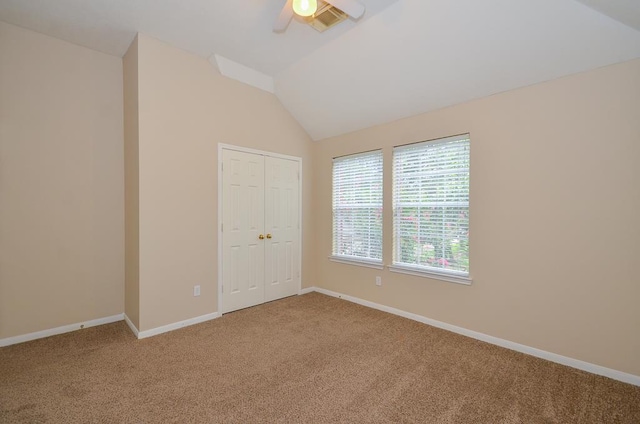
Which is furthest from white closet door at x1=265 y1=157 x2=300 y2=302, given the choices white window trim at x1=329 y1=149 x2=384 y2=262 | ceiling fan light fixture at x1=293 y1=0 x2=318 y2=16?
ceiling fan light fixture at x1=293 y1=0 x2=318 y2=16

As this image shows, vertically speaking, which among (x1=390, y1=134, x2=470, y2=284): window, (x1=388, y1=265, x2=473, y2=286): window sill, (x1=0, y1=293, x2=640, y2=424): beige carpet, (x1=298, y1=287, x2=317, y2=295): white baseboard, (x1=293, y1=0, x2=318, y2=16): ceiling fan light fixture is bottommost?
(x1=0, y1=293, x2=640, y2=424): beige carpet

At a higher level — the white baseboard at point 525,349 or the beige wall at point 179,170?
the beige wall at point 179,170

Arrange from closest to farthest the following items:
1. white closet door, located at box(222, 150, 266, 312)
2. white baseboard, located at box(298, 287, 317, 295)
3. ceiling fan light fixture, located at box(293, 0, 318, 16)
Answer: ceiling fan light fixture, located at box(293, 0, 318, 16), white closet door, located at box(222, 150, 266, 312), white baseboard, located at box(298, 287, 317, 295)

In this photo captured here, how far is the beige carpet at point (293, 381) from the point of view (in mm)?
1835

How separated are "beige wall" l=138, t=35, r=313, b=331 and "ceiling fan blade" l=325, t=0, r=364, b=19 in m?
2.00

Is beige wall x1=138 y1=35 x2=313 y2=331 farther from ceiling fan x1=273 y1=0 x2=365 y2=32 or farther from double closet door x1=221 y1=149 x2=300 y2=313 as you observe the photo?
ceiling fan x1=273 y1=0 x2=365 y2=32

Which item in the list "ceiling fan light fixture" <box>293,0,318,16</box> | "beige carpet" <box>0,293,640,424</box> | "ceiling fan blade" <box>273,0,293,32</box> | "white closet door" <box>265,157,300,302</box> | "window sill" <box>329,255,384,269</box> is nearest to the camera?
"beige carpet" <box>0,293,640,424</box>

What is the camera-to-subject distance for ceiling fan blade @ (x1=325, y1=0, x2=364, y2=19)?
2.05 m

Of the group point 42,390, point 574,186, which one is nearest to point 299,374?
point 42,390

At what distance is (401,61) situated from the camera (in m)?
2.93

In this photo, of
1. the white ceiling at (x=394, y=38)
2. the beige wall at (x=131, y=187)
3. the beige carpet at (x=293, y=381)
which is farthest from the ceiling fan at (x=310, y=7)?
the beige carpet at (x=293, y=381)

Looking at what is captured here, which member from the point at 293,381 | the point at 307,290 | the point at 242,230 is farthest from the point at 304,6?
the point at 307,290

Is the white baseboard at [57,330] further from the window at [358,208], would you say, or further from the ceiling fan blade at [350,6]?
the ceiling fan blade at [350,6]

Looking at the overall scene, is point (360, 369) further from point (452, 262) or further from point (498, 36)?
point (498, 36)
